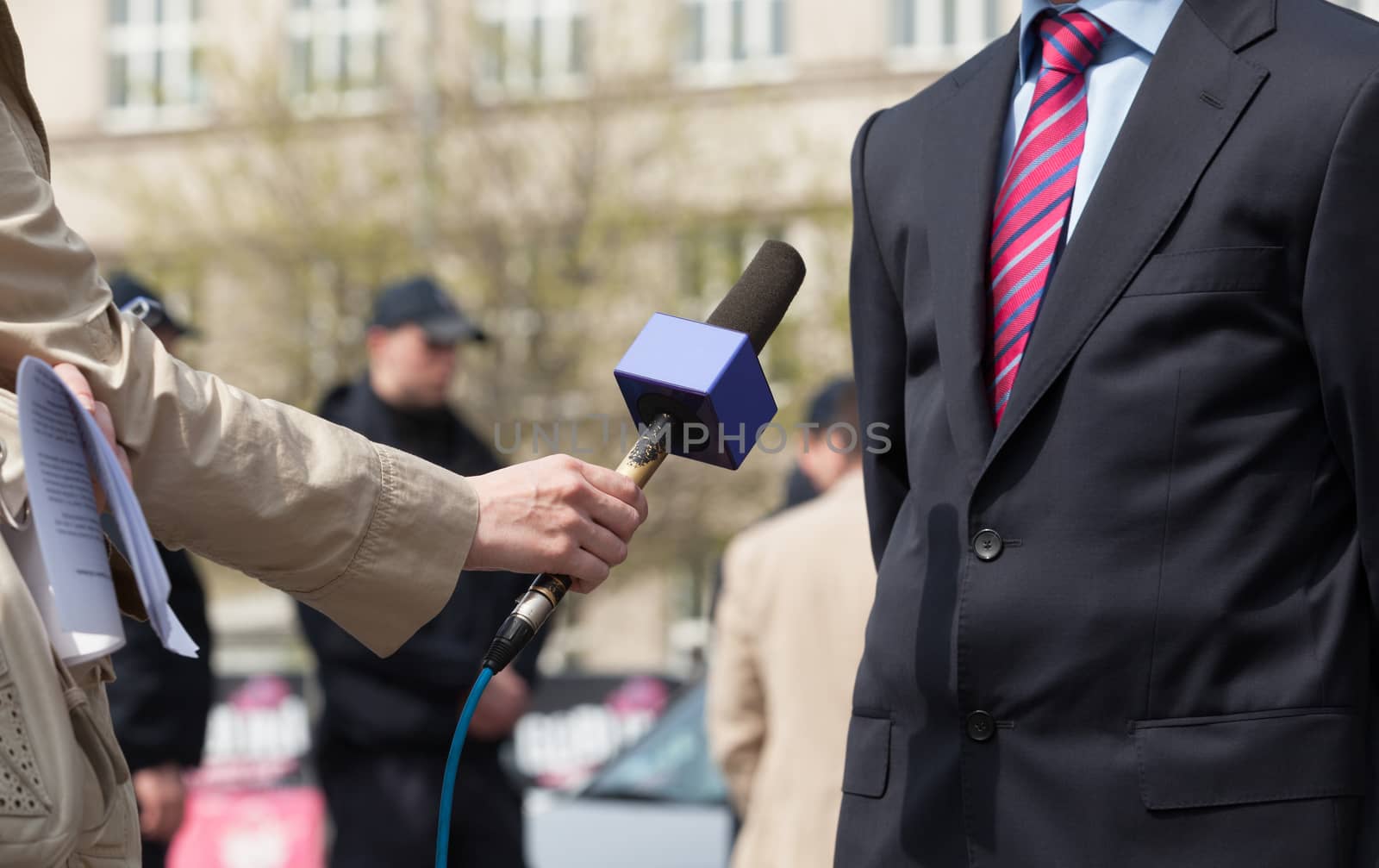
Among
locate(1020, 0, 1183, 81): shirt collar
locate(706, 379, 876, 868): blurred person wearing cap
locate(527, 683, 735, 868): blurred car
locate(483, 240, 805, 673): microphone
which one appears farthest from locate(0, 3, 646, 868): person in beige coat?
locate(527, 683, 735, 868): blurred car

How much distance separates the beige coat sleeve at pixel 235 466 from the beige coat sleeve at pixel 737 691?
291cm

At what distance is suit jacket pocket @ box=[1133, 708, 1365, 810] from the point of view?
2273mm

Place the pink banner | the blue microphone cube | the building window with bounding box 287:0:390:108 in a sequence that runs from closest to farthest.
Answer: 1. the blue microphone cube
2. the pink banner
3. the building window with bounding box 287:0:390:108

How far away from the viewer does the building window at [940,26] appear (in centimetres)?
2738

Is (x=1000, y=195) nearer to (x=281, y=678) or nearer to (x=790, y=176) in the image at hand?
(x=281, y=678)

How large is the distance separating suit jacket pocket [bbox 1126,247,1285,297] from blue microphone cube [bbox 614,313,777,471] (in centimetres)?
49

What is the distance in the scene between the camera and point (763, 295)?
261cm

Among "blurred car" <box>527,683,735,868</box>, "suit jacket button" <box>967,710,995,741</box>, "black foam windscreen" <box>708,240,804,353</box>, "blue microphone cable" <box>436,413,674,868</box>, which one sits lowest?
"blurred car" <box>527,683,735,868</box>

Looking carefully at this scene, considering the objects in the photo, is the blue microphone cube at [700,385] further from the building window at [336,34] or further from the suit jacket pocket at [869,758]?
the building window at [336,34]

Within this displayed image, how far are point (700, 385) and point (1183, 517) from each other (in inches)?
24.2

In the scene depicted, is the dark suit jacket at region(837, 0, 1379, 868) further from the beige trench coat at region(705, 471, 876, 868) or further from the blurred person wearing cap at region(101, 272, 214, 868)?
the blurred person wearing cap at region(101, 272, 214, 868)

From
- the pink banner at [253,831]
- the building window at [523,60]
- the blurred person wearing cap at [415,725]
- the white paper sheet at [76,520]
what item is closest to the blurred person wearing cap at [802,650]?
the blurred person wearing cap at [415,725]

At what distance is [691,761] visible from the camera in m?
7.33

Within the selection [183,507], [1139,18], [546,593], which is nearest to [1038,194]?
[1139,18]
